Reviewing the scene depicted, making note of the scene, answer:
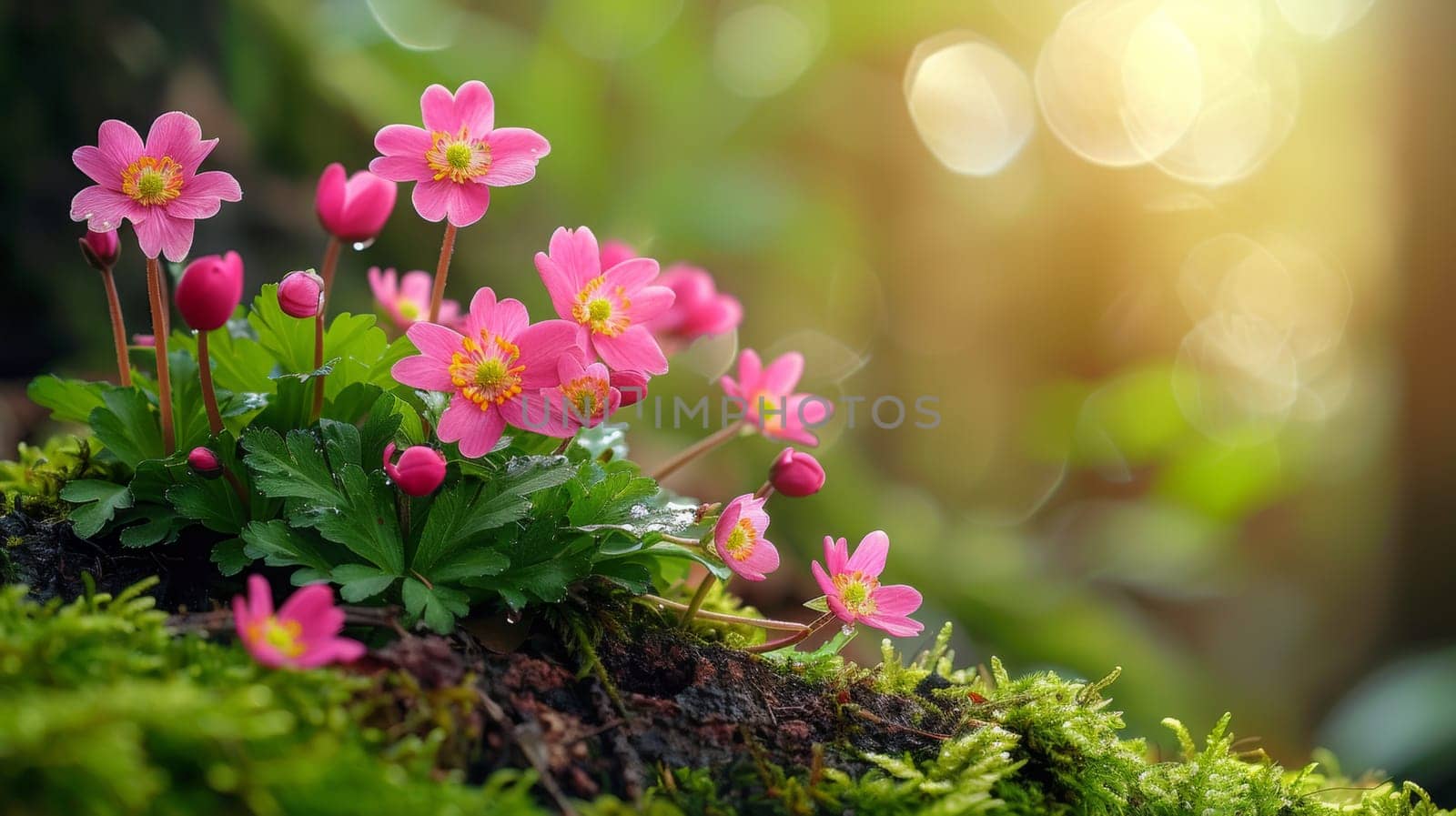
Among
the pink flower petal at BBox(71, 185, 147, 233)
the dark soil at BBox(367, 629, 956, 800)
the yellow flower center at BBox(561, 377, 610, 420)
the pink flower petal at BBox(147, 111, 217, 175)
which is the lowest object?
the dark soil at BBox(367, 629, 956, 800)

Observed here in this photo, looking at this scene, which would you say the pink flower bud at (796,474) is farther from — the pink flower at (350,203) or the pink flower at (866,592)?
the pink flower at (350,203)

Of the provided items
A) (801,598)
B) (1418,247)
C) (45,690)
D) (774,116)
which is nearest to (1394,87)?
(1418,247)

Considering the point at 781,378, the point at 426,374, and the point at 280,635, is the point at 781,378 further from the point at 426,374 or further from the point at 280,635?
the point at 280,635

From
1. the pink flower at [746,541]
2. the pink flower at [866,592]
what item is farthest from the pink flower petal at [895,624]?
the pink flower at [746,541]

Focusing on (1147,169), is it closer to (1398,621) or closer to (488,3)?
(1398,621)

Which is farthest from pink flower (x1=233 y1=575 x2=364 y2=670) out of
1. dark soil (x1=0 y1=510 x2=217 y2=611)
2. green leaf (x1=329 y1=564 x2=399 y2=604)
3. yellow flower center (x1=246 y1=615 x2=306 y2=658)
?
dark soil (x1=0 y1=510 x2=217 y2=611)

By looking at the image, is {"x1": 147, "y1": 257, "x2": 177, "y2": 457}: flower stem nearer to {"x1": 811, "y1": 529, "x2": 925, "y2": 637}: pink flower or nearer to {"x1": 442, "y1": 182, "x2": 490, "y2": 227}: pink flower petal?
{"x1": 442, "y1": 182, "x2": 490, "y2": 227}: pink flower petal

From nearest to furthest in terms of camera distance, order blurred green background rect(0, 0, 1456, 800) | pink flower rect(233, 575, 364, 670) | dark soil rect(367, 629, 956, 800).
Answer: pink flower rect(233, 575, 364, 670), dark soil rect(367, 629, 956, 800), blurred green background rect(0, 0, 1456, 800)
